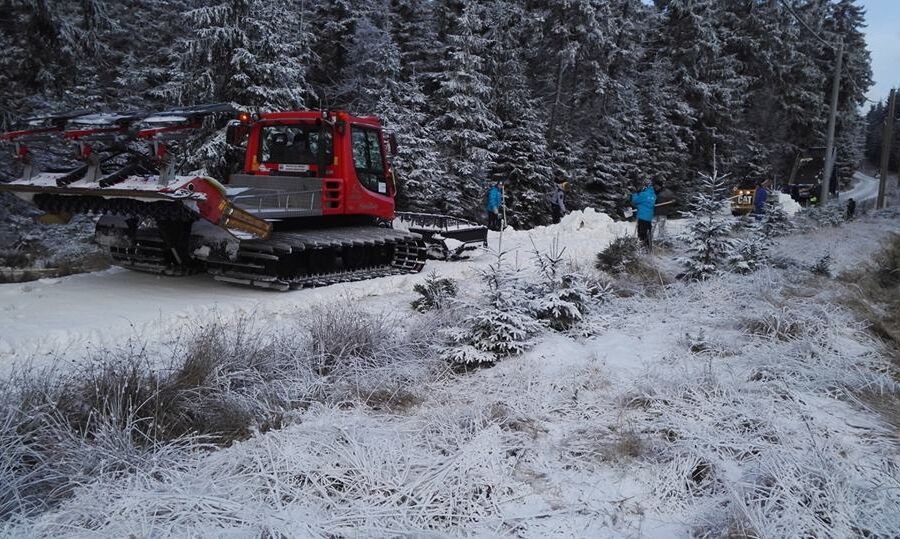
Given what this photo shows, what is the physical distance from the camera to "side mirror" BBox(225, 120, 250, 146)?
10.0 meters

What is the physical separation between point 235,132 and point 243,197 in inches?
80.7

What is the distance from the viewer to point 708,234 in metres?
9.50

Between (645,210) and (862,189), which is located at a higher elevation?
(862,189)

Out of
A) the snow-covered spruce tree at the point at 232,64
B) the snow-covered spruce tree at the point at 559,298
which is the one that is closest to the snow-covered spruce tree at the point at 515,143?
the snow-covered spruce tree at the point at 232,64

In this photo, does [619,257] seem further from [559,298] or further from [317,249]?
[317,249]

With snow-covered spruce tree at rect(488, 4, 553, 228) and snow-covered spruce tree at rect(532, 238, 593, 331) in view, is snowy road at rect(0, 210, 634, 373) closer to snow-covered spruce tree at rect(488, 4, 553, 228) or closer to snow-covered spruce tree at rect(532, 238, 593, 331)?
snow-covered spruce tree at rect(532, 238, 593, 331)

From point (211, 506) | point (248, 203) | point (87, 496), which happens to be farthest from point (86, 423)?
point (248, 203)

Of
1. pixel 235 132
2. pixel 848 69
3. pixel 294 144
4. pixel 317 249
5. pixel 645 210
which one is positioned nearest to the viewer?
pixel 317 249

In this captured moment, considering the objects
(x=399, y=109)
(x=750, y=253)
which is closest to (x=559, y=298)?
(x=750, y=253)

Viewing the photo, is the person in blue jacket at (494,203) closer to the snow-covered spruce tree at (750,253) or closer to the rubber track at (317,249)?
the rubber track at (317,249)

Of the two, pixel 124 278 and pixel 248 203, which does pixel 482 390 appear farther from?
pixel 124 278

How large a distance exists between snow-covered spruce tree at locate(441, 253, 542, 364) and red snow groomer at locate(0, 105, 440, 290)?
3.47 meters

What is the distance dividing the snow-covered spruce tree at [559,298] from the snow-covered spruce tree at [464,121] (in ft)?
53.3

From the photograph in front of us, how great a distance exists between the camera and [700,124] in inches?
1407
